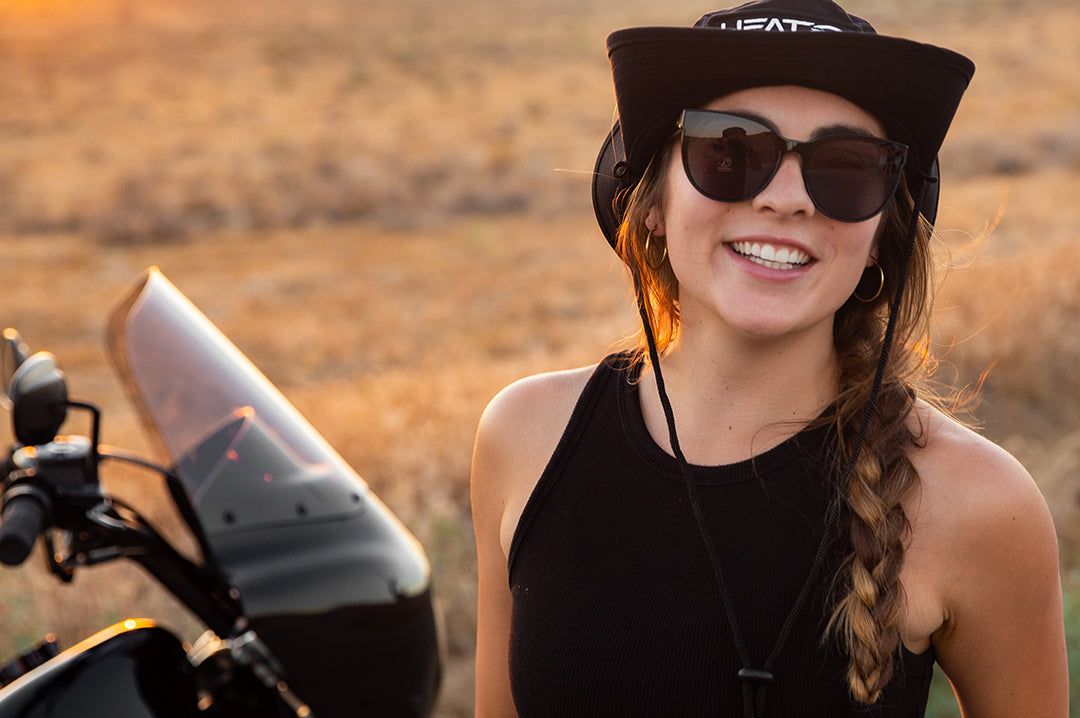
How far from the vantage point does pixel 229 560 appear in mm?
1941

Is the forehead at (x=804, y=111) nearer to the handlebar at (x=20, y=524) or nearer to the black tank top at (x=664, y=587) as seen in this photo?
the black tank top at (x=664, y=587)

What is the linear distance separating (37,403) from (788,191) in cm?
138

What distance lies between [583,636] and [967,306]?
6428 mm

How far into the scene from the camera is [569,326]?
11.5m

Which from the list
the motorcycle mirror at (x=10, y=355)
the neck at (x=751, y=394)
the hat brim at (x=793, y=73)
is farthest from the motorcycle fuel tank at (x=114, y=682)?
the hat brim at (x=793, y=73)

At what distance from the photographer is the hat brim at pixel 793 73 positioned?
5.04ft

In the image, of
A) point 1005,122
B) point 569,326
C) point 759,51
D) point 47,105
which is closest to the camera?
point 759,51

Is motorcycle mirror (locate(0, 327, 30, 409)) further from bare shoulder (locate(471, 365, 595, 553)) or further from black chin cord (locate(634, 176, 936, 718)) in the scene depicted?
black chin cord (locate(634, 176, 936, 718))

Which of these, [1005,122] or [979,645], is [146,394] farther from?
[1005,122]

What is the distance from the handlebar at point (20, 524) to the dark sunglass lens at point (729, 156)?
1230 millimetres

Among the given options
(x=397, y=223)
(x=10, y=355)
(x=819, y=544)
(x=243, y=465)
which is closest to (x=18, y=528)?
(x=243, y=465)

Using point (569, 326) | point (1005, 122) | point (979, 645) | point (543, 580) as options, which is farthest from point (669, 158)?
point (1005, 122)

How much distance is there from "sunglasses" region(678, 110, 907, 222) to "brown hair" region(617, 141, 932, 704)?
13cm

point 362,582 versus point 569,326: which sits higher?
point 362,582
